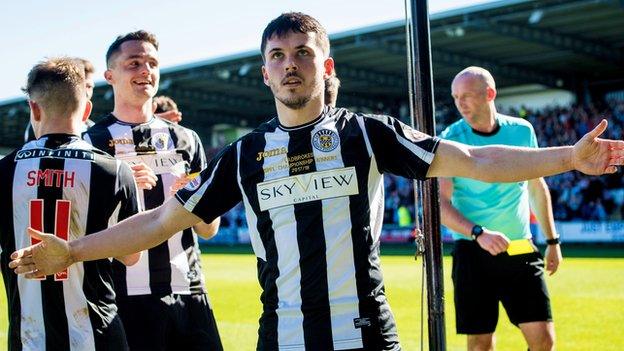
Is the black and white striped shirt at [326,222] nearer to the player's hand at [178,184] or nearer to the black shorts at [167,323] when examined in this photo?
the player's hand at [178,184]

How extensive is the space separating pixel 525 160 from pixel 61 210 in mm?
2047

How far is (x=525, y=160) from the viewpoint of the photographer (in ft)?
10.5

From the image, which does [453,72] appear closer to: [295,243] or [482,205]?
[482,205]

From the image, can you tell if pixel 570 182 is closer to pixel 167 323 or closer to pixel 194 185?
pixel 167 323

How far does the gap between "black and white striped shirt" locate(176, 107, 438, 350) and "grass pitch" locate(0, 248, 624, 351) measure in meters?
4.94

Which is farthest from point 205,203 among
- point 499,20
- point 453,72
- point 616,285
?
point 453,72

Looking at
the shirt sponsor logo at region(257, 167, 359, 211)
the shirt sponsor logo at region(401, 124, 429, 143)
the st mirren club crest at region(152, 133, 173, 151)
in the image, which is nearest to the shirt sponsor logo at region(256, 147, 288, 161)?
the shirt sponsor logo at region(257, 167, 359, 211)

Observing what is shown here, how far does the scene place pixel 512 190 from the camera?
6051mm

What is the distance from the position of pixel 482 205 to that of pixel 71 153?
11.0 ft

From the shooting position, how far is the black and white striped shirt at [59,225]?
12.0 ft

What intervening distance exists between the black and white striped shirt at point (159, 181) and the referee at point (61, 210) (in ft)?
2.68

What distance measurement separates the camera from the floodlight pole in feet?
12.1

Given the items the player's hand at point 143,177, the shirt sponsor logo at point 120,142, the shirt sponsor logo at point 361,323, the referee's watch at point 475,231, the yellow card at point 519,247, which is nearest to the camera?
the shirt sponsor logo at point 361,323

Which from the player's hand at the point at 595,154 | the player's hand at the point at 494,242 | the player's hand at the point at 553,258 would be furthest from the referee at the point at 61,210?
the player's hand at the point at 553,258
